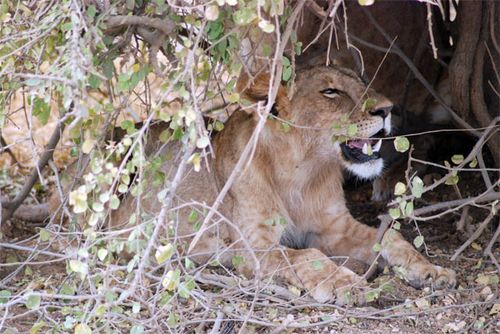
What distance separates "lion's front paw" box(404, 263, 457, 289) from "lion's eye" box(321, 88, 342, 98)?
31.7 inches

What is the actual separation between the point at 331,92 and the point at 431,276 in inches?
35.2

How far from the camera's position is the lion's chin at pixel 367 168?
159 inches

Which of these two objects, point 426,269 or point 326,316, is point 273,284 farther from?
point 426,269

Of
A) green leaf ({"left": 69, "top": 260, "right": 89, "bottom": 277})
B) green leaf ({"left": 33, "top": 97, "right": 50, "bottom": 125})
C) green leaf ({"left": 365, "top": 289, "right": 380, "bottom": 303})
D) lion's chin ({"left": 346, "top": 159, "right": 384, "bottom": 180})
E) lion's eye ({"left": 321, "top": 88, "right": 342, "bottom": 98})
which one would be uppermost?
green leaf ({"left": 33, "top": 97, "right": 50, "bottom": 125})

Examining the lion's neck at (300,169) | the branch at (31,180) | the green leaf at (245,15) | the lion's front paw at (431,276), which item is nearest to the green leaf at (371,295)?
the lion's front paw at (431,276)

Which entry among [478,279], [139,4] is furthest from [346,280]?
[139,4]

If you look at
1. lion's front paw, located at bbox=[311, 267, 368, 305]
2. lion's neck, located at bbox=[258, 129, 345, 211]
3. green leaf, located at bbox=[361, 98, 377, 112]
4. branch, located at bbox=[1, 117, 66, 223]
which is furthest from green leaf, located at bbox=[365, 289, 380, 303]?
branch, located at bbox=[1, 117, 66, 223]

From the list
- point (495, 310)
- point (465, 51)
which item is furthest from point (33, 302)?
point (465, 51)

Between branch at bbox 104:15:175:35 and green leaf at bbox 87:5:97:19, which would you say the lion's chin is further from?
green leaf at bbox 87:5:97:19

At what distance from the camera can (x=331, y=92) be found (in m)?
4.09

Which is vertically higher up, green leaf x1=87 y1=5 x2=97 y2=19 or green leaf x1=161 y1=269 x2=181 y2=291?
green leaf x1=87 y1=5 x2=97 y2=19

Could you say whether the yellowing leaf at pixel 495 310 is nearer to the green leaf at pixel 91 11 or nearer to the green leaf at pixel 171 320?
the green leaf at pixel 171 320

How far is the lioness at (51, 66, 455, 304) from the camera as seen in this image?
384 cm

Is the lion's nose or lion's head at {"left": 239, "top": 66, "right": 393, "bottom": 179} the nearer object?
the lion's nose
